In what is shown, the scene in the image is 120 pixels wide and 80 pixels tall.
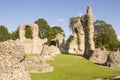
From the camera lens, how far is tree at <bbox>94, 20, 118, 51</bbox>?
7825 cm


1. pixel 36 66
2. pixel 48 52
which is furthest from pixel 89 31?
pixel 36 66

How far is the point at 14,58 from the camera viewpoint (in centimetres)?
1105

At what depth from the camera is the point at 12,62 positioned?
1081 cm

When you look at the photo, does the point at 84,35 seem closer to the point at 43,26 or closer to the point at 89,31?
the point at 89,31

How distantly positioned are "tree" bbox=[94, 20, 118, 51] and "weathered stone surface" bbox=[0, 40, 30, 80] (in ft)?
224

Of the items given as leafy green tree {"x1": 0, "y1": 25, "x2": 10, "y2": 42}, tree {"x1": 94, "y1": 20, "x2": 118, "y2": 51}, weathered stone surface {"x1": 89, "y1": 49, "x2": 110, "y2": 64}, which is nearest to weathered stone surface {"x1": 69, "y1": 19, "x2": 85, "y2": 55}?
weathered stone surface {"x1": 89, "y1": 49, "x2": 110, "y2": 64}

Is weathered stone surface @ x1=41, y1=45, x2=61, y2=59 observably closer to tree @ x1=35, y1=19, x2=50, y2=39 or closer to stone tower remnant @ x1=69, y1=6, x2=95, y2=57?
stone tower remnant @ x1=69, y1=6, x2=95, y2=57

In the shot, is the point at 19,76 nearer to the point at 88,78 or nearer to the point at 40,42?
the point at 88,78

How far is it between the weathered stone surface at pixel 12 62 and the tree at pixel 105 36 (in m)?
68.3

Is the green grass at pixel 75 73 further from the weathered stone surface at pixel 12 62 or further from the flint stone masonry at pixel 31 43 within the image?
the flint stone masonry at pixel 31 43

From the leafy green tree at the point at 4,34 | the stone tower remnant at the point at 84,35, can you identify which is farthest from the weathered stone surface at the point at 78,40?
the leafy green tree at the point at 4,34

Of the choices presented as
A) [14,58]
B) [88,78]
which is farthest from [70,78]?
[14,58]

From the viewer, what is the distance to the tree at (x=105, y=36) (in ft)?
257

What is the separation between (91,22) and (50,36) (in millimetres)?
49345
